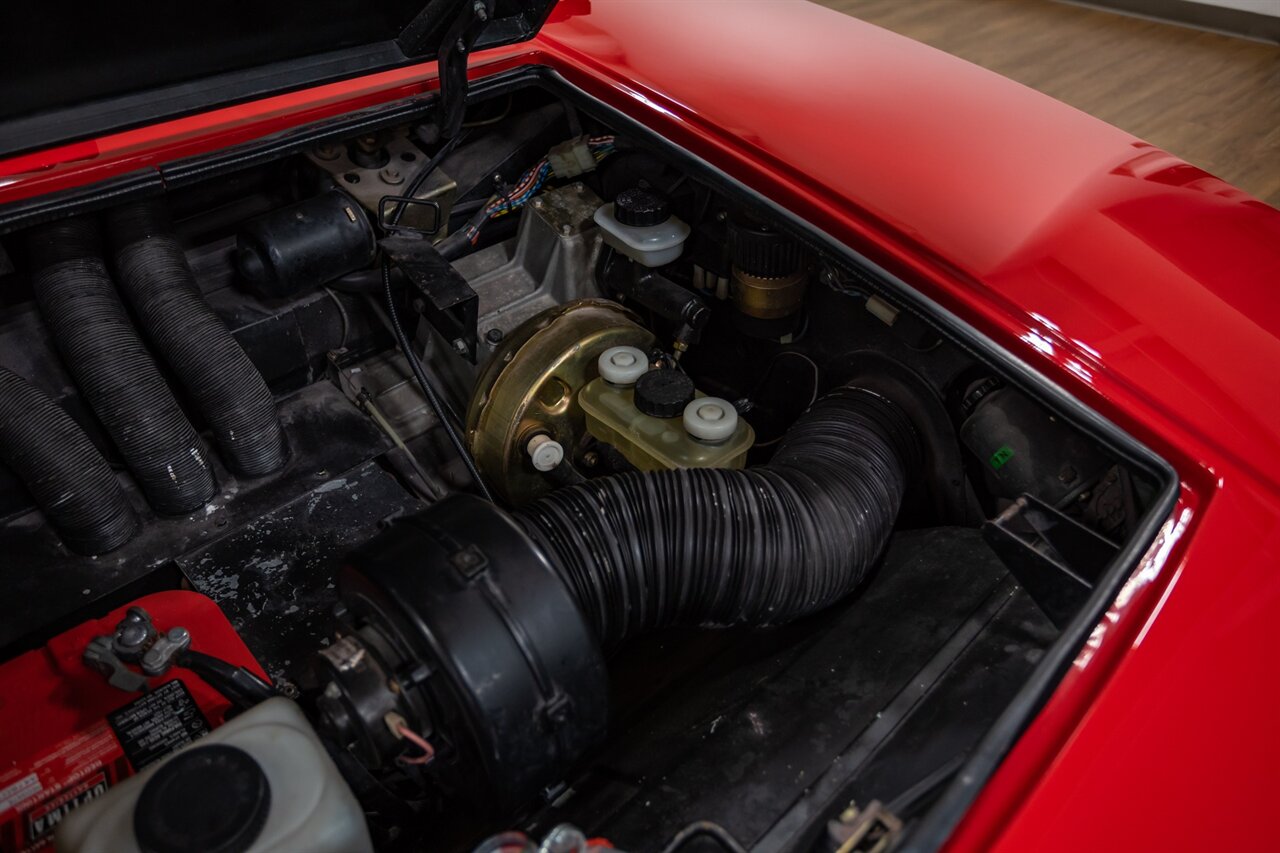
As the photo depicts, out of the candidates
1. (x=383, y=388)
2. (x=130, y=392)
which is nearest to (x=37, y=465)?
(x=130, y=392)

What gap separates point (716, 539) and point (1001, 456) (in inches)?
Answer: 13.7

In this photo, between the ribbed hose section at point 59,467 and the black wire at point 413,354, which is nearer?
the ribbed hose section at point 59,467

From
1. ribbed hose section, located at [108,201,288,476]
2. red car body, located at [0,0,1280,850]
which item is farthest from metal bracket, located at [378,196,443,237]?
ribbed hose section, located at [108,201,288,476]

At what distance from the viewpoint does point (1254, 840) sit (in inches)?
27.0

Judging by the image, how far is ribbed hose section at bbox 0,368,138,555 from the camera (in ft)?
3.37

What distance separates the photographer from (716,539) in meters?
0.89

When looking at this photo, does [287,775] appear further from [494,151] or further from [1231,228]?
[1231,228]

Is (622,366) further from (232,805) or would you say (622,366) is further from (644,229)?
(232,805)

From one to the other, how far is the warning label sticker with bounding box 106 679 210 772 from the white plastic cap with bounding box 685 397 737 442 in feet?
1.90

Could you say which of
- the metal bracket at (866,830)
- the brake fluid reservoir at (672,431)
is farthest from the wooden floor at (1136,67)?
the metal bracket at (866,830)

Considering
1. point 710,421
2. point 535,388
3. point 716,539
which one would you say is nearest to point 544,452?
point 535,388

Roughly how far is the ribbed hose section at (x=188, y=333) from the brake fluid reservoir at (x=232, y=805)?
0.54m

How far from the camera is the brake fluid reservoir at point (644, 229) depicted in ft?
4.10

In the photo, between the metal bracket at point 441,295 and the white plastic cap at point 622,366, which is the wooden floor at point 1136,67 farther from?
the metal bracket at point 441,295
